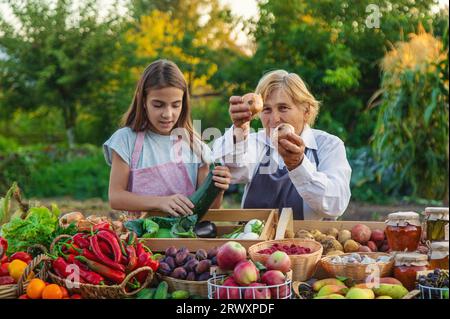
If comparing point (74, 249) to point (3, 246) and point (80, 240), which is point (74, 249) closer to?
point (80, 240)

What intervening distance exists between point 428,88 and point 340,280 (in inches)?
263

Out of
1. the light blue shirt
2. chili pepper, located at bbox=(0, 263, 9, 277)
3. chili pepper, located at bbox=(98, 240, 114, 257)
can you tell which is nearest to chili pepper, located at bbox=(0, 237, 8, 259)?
chili pepper, located at bbox=(0, 263, 9, 277)

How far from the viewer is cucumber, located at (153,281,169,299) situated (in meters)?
2.34

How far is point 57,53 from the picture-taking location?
530 inches

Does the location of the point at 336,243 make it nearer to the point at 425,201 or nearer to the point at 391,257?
the point at 391,257

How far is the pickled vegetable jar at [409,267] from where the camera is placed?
2.42 meters

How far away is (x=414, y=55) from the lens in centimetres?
860

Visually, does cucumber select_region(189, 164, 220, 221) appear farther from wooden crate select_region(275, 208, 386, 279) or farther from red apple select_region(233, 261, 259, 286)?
red apple select_region(233, 261, 259, 286)

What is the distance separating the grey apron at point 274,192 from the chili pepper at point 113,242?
141 centimetres

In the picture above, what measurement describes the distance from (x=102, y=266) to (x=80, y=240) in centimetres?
20

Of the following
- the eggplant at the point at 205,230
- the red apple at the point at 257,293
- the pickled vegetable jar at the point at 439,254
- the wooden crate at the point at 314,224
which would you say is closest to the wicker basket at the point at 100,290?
the red apple at the point at 257,293

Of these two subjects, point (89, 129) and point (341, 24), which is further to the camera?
point (89, 129)

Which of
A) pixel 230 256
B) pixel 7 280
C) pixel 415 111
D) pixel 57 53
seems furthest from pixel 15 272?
pixel 57 53
